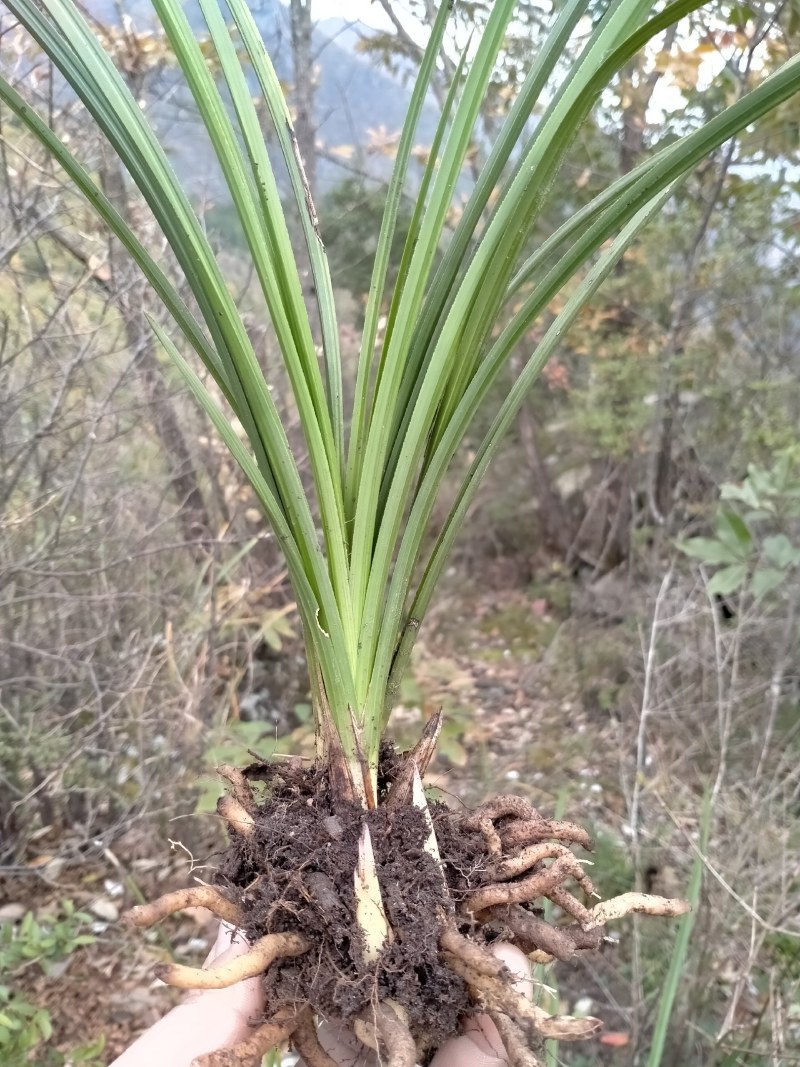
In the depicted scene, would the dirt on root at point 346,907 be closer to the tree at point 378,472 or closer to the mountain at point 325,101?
the tree at point 378,472

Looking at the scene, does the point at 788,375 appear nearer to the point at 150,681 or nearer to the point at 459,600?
the point at 459,600

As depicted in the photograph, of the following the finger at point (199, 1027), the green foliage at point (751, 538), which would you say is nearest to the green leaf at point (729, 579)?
the green foliage at point (751, 538)

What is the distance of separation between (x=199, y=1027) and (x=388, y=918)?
0.30 metres

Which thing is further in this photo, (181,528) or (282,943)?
(181,528)

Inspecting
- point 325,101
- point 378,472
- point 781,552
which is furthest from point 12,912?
point 325,101

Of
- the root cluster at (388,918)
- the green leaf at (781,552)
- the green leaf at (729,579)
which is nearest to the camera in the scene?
the root cluster at (388,918)

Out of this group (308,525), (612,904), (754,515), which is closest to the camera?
(308,525)

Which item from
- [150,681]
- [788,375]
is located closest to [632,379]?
[788,375]

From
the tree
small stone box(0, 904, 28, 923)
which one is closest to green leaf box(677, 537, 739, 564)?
the tree

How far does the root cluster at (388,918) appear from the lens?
0.64 meters

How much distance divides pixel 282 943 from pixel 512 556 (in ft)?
11.1

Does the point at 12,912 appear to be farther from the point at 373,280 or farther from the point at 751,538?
the point at 751,538

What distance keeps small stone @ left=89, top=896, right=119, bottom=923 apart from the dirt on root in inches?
51.4

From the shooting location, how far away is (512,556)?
→ 3.96m
